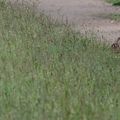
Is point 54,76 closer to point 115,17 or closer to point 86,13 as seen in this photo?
point 115,17

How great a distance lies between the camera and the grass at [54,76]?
4.17 meters

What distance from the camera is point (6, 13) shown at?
32.7 feet

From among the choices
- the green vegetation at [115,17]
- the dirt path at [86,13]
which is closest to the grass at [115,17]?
the green vegetation at [115,17]

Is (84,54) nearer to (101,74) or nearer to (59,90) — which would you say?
(101,74)

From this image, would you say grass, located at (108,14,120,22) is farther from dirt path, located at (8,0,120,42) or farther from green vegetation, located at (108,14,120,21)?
dirt path, located at (8,0,120,42)

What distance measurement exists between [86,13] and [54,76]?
32.1 ft

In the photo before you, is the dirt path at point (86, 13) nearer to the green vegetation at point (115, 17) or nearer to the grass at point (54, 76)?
the green vegetation at point (115, 17)

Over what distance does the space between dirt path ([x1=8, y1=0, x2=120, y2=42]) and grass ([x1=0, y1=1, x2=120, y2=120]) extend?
306cm

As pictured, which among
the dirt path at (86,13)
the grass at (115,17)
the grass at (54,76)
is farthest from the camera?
the grass at (115,17)

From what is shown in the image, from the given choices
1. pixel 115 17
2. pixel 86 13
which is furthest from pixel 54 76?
pixel 86 13

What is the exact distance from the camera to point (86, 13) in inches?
586

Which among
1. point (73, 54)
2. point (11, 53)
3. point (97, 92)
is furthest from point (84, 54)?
point (97, 92)

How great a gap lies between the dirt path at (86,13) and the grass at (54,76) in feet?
10.0

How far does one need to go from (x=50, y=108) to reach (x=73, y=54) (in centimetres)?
292
